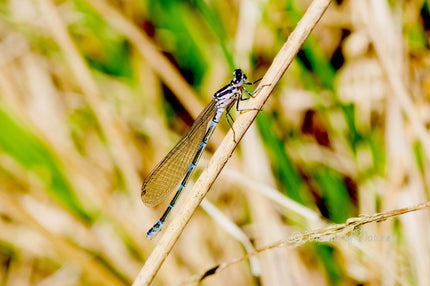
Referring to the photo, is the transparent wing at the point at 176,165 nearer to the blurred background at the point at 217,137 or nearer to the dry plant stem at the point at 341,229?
the blurred background at the point at 217,137

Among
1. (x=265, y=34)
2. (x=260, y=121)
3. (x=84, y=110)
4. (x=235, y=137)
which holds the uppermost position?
(x=265, y=34)

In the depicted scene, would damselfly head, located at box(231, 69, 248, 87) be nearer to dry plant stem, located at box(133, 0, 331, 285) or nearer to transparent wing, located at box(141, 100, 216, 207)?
transparent wing, located at box(141, 100, 216, 207)

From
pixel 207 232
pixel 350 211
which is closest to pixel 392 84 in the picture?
pixel 350 211

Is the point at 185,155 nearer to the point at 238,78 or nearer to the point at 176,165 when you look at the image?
the point at 176,165

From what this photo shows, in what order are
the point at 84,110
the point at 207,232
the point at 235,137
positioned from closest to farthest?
the point at 235,137
the point at 207,232
the point at 84,110

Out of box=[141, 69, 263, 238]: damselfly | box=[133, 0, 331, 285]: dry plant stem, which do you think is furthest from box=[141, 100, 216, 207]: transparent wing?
box=[133, 0, 331, 285]: dry plant stem

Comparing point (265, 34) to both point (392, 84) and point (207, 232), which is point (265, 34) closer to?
point (392, 84)

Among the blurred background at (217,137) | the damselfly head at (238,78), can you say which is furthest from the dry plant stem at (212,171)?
the damselfly head at (238,78)
